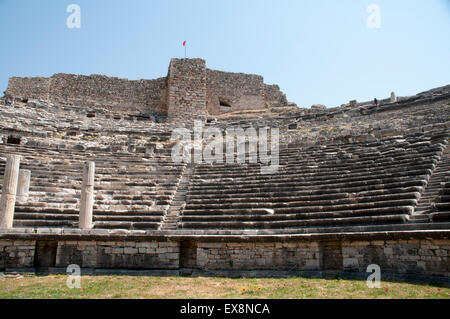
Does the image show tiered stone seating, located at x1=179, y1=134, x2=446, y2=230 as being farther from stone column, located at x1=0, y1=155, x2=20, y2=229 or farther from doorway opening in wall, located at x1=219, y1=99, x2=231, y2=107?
doorway opening in wall, located at x1=219, y1=99, x2=231, y2=107

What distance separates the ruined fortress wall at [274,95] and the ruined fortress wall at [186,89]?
637 centimetres

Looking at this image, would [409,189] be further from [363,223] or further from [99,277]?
[99,277]

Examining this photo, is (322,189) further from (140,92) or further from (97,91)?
(97,91)

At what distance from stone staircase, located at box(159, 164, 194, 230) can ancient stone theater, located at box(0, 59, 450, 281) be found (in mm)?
53

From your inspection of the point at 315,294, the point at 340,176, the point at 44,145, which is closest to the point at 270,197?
the point at 340,176

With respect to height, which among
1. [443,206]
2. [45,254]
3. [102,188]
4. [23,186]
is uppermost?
[102,188]

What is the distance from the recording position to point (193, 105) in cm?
2666

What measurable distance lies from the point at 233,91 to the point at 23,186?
21.3m

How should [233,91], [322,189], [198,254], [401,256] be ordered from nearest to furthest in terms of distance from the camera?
[401,256]
[198,254]
[322,189]
[233,91]

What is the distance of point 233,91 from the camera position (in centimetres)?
3038

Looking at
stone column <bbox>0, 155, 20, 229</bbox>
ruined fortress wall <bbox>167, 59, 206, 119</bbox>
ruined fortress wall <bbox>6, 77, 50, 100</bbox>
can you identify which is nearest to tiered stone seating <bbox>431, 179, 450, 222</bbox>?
stone column <bbox>0, 155, 20, 229</bbox>

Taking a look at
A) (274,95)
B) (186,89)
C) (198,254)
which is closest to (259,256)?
(198,254)

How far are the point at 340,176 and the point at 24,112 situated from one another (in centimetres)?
1656

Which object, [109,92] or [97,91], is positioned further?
[109,92]
